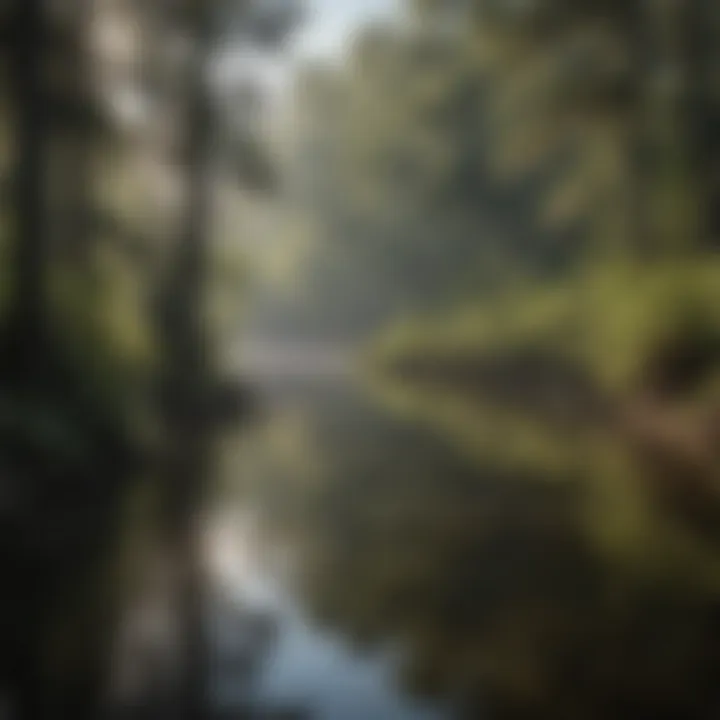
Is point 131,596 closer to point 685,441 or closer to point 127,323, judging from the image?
point 127,323

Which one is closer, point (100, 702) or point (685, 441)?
point (100, 702)

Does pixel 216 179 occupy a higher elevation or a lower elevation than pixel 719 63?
lower

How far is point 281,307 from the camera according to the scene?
1.66m

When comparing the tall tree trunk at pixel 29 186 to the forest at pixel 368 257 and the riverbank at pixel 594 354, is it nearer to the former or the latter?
the forest at pixel 368 257

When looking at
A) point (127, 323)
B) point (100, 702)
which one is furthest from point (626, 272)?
point (100, 702)

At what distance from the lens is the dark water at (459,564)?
851 mm

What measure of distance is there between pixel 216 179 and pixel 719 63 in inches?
38.9

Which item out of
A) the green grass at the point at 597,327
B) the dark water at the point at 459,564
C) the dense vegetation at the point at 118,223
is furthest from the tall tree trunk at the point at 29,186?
the green grass at the point at 597,327

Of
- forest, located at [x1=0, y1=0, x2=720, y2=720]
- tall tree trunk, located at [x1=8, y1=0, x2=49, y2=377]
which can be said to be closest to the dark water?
forest, located at [x1=0, y1=0, x2=720, y2=720]

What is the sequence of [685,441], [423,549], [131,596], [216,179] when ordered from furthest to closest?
1. [685,441]
2. [216,179]
3. [423,549]
4. [131,596]

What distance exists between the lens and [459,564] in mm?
1173

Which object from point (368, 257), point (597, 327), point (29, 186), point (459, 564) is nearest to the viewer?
point (459, 564)

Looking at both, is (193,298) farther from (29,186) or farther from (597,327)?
(597,327)

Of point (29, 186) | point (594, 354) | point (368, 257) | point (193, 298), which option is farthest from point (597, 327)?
point (29, 186)
